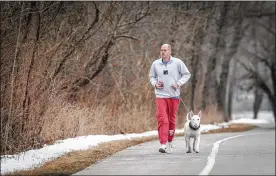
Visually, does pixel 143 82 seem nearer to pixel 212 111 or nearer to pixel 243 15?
pixel 212 111

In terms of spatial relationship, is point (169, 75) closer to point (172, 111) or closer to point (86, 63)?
point (172, 111)

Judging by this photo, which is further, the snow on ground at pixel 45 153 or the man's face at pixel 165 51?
the man's face at pixel 165 51

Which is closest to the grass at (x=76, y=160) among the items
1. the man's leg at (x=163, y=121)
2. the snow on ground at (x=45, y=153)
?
the snow on ground at (x=45, y=153)

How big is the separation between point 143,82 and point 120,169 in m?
13.9

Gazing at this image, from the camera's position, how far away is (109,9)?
21.6 metres

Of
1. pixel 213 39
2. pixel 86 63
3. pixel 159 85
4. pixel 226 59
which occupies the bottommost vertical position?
pixel 159 85

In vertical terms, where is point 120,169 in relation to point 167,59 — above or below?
below

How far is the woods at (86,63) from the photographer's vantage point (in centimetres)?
1377

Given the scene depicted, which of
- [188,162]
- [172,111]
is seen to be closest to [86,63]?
[172,111]

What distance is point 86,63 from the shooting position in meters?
22.0

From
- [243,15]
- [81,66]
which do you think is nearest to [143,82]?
[81,66]

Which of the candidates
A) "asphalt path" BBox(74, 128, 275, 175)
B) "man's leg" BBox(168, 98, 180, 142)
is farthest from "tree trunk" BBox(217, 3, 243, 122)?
"man's leg" BBox(168, 98, 180, 142)

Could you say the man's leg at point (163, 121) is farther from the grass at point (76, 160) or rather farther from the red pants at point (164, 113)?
the grass at point (76, 160)

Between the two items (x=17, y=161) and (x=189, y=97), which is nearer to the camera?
(x=17, y=161)
